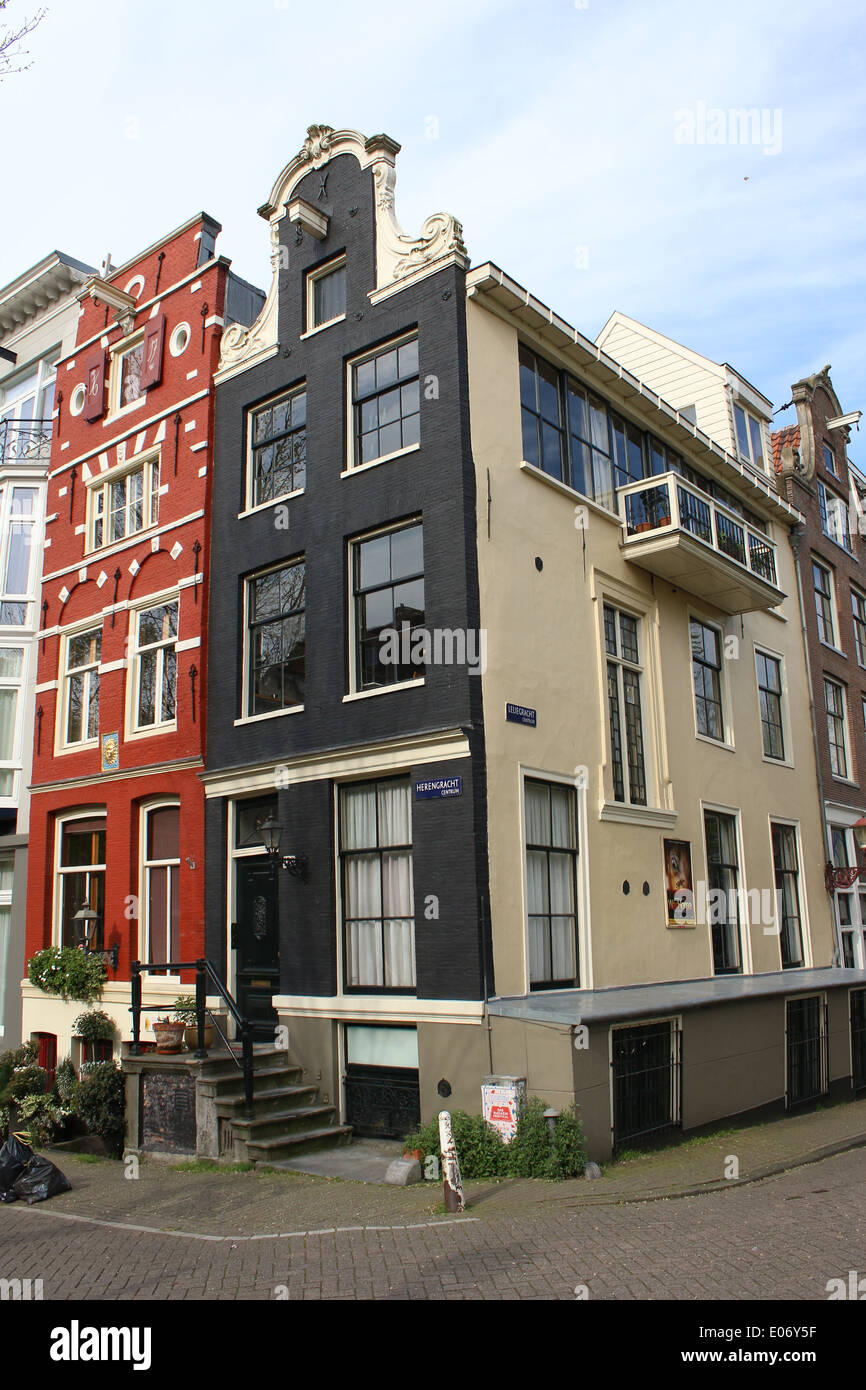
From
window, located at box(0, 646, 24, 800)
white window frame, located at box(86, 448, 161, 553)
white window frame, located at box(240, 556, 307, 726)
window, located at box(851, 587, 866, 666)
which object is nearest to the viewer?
white window frame, located at box(240, 556, 307, 726)

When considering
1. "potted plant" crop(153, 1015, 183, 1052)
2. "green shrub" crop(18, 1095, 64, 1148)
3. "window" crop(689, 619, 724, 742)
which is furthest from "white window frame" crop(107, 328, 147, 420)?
"green shrub" crop(18, 1095, 64, 1148)

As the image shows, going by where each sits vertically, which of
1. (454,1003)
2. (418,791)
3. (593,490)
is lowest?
(454,1003)

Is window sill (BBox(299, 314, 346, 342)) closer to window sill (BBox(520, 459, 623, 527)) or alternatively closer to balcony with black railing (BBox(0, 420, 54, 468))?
window sill (BBox(520, 459, 623, 527))

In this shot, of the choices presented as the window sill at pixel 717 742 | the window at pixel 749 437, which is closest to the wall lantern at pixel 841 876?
the window sill at pixel 717 742

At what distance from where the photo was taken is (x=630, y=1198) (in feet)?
29.8

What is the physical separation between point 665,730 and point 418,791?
558 cm

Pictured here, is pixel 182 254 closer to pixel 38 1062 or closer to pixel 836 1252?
pixel 38 1062

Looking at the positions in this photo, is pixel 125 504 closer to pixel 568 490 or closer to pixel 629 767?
pixel 568 490

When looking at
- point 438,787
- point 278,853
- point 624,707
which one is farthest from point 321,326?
point 278,853

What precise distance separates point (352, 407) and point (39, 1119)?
10.9 meters

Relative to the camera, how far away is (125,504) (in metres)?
18.5

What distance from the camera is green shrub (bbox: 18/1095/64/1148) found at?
47.5 feet

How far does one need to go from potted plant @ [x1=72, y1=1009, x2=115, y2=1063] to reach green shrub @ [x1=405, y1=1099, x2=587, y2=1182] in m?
7.26
